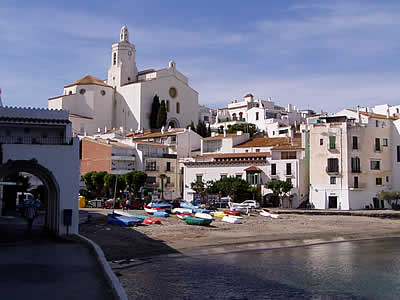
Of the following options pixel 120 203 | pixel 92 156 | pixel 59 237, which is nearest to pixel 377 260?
pixel 59 237

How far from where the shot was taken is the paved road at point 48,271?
1341cm

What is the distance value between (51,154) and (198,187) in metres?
36.8

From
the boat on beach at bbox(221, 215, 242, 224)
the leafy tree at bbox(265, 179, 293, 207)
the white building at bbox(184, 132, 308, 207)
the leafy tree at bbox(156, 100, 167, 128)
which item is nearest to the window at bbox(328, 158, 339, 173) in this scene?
the white building at bbox(184, 132, 308, 207)

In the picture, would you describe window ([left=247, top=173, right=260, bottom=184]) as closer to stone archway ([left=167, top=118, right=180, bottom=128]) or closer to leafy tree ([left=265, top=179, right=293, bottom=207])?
leafy tree ([left=265, top=179, right=293, bottom=207])

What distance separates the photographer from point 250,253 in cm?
2769

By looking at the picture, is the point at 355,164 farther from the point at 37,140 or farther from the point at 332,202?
the point at 37,140

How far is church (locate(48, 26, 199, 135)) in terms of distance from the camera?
98.1 metres

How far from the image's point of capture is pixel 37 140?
24297 mm

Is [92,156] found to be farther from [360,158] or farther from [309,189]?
[360,158]

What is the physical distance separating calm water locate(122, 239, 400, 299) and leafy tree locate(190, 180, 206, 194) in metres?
30.0

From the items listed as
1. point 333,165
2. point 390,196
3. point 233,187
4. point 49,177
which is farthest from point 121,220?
point 390,196

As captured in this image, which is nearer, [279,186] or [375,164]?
[279,186]

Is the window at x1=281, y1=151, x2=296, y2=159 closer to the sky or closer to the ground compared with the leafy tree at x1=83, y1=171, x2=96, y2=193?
closer to the sky

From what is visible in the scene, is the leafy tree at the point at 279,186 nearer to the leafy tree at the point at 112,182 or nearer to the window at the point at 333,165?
the window at the point at 333,165
